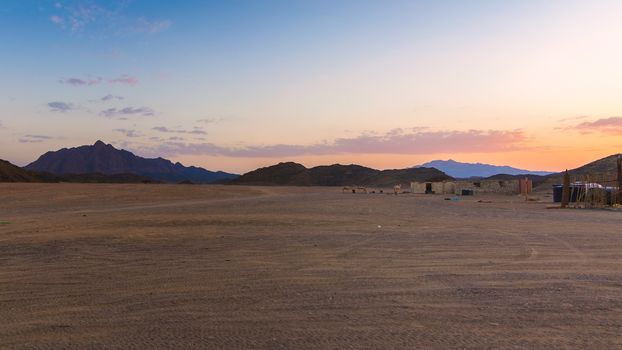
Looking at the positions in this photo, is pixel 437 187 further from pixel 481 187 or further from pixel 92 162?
pixel 92 162

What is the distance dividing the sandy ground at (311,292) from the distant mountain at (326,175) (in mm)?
116446

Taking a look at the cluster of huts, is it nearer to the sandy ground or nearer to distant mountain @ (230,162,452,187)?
the sandy ground

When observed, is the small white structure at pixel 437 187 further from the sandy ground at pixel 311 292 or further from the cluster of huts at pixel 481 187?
the sandy ground at pixel 311 292

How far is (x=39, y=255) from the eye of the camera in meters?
11.3

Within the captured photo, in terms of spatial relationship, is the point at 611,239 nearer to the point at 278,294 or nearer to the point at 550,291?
the point at 550,291

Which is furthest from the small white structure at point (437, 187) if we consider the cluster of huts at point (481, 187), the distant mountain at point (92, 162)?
the distant mountain at point (92, 162)

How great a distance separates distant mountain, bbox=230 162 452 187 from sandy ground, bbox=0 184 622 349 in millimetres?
116446

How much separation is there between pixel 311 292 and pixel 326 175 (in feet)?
492

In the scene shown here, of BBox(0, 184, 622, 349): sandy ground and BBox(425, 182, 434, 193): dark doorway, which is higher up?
BBox(425, 182, 434, 193): dark doorway

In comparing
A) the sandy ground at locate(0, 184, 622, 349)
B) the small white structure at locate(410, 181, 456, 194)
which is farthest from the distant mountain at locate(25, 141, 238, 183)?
the sandy ground at locate(0, 184, 622, 349)

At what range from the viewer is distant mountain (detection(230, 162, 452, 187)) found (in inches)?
5349

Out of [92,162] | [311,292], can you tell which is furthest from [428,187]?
[92,162]

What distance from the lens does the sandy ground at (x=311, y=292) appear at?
5.46 m

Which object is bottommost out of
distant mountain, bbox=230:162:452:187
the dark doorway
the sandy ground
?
the sandy ground
